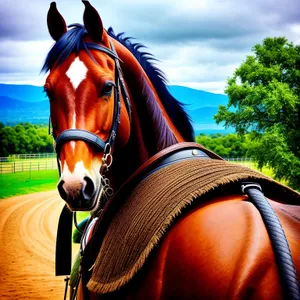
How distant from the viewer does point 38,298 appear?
21.1 feet

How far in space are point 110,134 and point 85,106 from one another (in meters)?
0.16

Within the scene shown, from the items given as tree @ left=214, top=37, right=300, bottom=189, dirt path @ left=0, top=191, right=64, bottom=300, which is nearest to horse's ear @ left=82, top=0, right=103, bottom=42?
dirt path @ left=0, top=191, right=64, bottom=300

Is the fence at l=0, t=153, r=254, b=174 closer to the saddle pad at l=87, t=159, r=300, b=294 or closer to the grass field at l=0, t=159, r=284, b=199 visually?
the grass field at l=0, t=159, r=284, b=199

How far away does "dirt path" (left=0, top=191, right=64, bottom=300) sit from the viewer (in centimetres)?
697

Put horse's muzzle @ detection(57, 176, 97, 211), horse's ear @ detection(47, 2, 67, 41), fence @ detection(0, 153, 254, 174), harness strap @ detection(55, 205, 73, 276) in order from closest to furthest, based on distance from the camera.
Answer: horse's muzzle @ detection(57, 176, 97, 211) < horse's ear @ detection(47, 2, 67, 41) < harness strap @ detection(55, 205, 73, 276) < fence @ detection(0, 153, 254, 174)

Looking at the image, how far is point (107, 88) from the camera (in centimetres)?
149

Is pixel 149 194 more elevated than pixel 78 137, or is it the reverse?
pixel 78 137

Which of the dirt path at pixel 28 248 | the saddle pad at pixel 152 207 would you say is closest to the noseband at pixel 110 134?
the saddle pad at pixel 152 207

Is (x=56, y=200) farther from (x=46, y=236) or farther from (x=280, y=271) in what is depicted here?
(x=280, y=271)

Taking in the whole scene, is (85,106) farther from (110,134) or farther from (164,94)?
(164,94)

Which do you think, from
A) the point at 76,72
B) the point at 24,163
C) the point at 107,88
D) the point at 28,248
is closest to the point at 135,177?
the point at 107,88

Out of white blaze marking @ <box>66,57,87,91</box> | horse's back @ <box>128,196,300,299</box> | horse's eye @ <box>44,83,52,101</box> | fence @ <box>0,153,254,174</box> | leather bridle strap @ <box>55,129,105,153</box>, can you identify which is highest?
white blaze marking @ <box>66,57,87,91</box>

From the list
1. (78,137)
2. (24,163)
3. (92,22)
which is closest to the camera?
(78,137)

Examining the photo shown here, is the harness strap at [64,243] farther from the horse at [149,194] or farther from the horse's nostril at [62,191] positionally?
the horse's nostril at [62,191]
